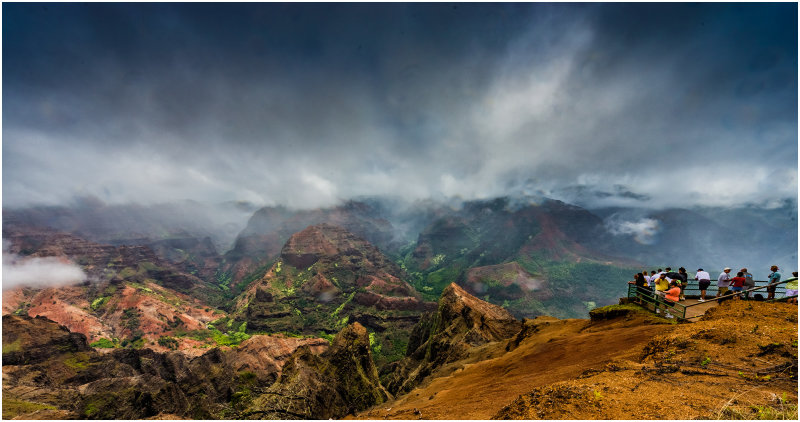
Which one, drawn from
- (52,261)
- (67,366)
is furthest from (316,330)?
(52,261)

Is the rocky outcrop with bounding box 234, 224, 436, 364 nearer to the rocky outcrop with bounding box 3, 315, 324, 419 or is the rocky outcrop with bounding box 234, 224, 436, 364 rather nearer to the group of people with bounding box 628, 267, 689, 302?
the rocky outcrop with bounding box 3, 315, 324, 419

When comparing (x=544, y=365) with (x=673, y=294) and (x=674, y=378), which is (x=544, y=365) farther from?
(x=674, y=378)

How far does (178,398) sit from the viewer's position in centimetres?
3431

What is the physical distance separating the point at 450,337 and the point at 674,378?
46.8m

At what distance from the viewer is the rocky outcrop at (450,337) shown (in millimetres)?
43925

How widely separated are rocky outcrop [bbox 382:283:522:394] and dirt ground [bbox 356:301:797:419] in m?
28.8

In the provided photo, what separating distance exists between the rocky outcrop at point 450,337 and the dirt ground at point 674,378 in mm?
28827

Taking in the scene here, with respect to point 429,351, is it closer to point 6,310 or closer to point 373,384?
point 373,384

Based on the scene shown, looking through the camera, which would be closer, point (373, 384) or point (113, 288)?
point (373, 384)

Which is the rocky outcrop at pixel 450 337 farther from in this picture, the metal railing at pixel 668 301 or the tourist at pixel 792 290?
the tourist at pixel 792 290

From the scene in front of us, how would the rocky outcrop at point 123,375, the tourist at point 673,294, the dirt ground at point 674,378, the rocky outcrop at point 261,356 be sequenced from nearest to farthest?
1. the dirt ground at point 674,378
2. the tourist at point 673,294
3. the rocky outcrop at point 123,375
4. the rocky outcrop at point 261,356

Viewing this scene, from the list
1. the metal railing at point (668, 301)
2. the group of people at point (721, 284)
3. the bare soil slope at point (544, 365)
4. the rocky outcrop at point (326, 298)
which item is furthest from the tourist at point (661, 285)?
the rocky outcrop at point (326, 298)

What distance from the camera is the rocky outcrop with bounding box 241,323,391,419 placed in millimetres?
27047

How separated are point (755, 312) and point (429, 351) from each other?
47750mm
